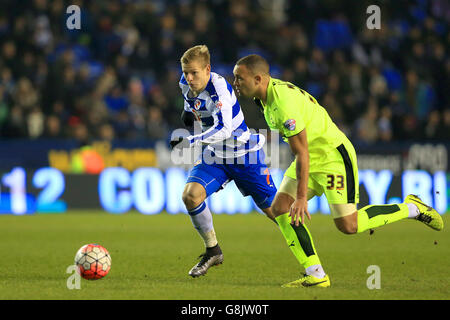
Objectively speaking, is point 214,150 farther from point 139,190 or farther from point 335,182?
point 139,190

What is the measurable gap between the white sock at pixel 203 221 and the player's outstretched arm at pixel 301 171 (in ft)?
4.76

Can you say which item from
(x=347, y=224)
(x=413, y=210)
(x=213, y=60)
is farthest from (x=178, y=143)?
(x=213, y=60)

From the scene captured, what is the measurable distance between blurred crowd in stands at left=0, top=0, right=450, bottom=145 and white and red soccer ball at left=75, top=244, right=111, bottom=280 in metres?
8.40

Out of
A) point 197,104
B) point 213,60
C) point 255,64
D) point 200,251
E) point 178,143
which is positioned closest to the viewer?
point 255,64

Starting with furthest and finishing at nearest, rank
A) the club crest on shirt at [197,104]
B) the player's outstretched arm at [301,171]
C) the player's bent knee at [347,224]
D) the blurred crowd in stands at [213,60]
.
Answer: the blurred crowd in stands at [213,60]
the club crest on shirt at [197,104]
the player's bent knee at [347,224]
the player's outstretched arm at [301,171]

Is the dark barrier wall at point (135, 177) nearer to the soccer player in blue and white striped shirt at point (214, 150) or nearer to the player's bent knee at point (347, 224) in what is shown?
the soccer player in blue and white striped shirt at point (214, 150)

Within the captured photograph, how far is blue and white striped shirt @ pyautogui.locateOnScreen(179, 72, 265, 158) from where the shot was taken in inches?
279

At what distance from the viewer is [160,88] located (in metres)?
16.9

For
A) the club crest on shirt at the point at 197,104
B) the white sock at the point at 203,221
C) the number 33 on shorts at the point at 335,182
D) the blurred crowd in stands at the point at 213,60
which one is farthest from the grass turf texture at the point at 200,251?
the blurred crowd in stands at the point at 213,60

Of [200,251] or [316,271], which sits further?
[200,251]

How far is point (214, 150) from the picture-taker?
7352 mm

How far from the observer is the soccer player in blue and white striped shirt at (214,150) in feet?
23.2

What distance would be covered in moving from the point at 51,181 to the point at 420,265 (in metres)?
8.61

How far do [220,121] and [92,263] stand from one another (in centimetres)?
162
